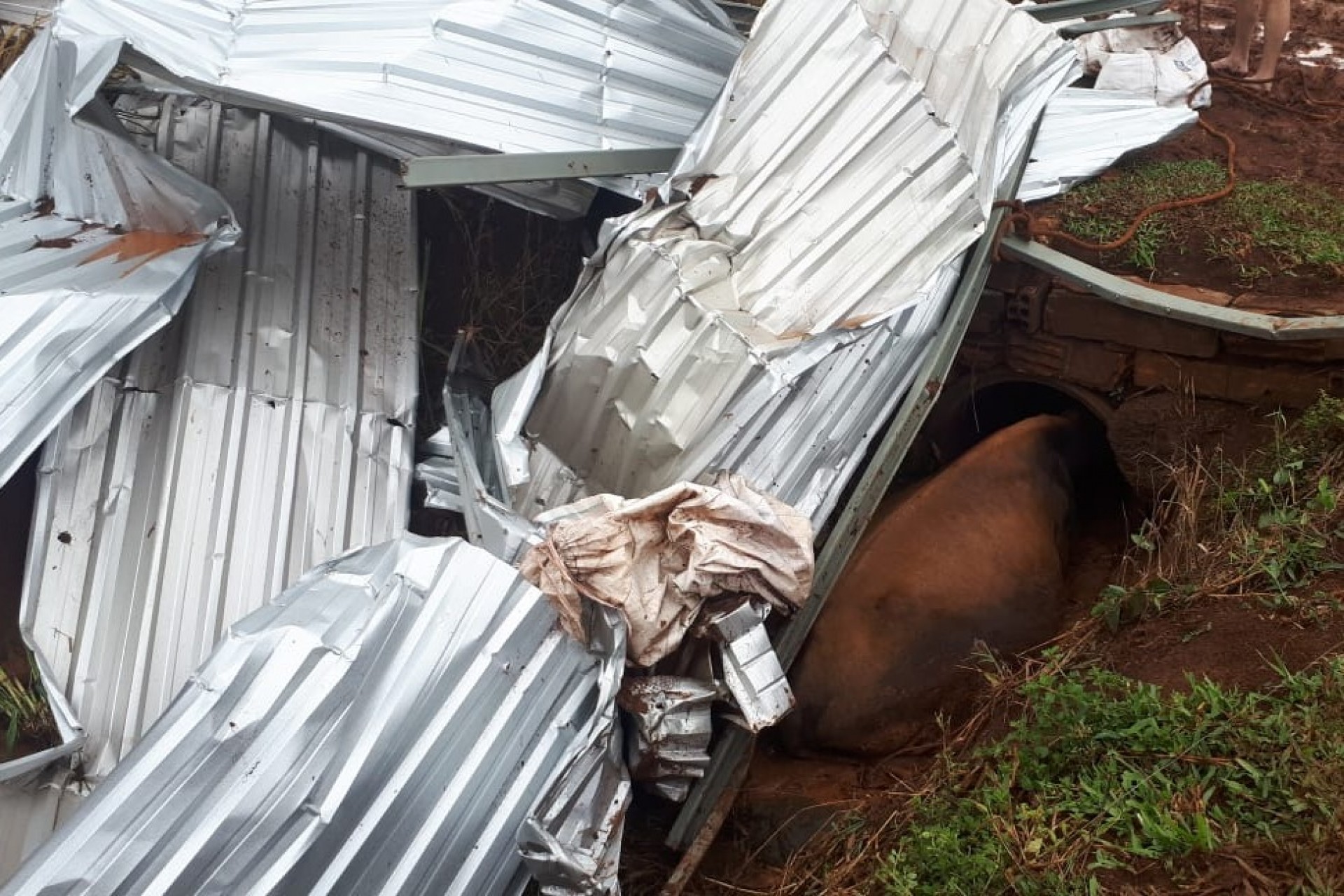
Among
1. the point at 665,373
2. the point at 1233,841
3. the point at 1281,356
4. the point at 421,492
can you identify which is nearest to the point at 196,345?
the point at 421,492

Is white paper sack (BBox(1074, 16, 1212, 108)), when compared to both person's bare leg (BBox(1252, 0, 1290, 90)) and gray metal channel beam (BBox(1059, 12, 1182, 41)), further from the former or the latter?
person's bare leg (BBox(1252, 0, 1290, 90))

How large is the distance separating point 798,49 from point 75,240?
267cm

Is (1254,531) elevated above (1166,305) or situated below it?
below

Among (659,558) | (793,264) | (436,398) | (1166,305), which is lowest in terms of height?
(436,398)

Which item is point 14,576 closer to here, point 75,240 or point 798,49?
point 75,240

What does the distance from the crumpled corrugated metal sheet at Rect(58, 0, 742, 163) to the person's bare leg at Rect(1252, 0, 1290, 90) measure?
295 centimetres

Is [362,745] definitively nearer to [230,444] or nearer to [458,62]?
[230,444]

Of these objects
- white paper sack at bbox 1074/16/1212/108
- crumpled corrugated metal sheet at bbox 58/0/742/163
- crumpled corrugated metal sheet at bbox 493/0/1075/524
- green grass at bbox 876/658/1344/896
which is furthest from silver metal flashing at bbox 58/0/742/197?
green grass at bbox 876/658/1344/896

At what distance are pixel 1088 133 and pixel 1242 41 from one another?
4.83 ft

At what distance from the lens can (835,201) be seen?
3.91 m

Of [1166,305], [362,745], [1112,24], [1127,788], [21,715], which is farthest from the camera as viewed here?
[1112,24]

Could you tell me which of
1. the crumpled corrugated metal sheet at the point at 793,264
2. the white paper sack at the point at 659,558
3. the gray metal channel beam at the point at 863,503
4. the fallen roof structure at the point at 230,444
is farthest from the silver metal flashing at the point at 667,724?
the fallen roof structure at the point at 230,444

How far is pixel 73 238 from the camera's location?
12.8 ft

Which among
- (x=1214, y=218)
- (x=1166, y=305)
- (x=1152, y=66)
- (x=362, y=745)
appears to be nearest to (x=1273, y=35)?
(x=1152, y=66)
